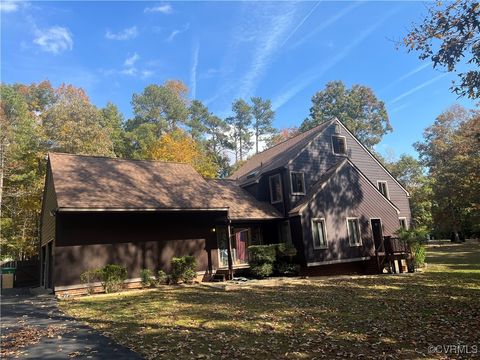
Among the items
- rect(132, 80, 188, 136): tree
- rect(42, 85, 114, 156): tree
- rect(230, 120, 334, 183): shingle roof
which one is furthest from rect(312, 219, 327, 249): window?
rect(132, 80, 188, 136): tree

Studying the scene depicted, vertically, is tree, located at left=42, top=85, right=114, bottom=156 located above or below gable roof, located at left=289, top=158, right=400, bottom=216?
above

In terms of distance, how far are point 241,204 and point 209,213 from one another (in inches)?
125

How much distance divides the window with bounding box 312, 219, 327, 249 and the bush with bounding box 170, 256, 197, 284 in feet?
23.0

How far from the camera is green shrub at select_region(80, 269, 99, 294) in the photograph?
15.3m

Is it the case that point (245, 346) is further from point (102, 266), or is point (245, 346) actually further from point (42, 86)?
point (42, 86)

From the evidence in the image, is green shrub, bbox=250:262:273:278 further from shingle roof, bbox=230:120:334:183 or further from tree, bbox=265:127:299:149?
tree, bbox=265:127:299:149

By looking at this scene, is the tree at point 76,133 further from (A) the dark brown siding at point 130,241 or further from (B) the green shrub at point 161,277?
(B) the green shrub at point 161,277

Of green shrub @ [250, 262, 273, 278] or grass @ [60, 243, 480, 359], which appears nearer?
grass @ [60, 243, 480, 359]

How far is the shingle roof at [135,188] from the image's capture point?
1630 centimetres

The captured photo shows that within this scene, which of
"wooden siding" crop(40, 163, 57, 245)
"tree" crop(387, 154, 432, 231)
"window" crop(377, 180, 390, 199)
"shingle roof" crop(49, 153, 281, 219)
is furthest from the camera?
"tree" crop(387, 154, 432, 231)

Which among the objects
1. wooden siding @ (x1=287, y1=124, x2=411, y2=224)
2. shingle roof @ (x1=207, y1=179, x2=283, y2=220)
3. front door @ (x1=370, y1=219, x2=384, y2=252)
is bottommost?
front door @ (x1=370, y1=219, x2=384, y2=252)

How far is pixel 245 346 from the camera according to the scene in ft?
23.3

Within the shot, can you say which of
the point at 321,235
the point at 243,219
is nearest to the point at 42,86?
the point at 243,219

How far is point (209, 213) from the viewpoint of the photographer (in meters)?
19.8
